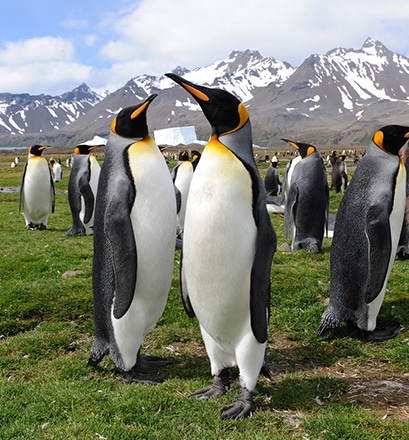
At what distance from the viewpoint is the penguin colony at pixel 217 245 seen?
3270 mm

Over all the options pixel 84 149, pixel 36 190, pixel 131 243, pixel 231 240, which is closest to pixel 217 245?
pixel 231 240

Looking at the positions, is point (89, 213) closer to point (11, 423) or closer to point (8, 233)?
point (8, 233)

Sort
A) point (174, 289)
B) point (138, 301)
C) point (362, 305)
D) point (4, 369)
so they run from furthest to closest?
point (174, 289), point (362, 305), point (4, 369), point (138, 301)

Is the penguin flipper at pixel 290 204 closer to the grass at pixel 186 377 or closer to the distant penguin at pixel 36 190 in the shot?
the grass at pixel 186 377

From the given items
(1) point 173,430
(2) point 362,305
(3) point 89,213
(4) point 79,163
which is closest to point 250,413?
(1) point 173,430

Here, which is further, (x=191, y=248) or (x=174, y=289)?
(x=174, y=289)

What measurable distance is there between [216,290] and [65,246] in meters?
6.41

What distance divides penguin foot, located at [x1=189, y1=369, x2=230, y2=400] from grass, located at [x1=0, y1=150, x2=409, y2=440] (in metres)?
0.06

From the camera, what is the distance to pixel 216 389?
3.56 metres

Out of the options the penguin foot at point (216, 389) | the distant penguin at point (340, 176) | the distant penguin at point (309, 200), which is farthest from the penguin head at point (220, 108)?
the distant penguin at point (340, 176)

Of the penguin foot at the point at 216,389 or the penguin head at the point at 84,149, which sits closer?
the penguin foot at the point at 216,389

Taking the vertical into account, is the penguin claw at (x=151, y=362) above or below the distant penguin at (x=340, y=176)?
below

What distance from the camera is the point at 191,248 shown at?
3395 millimetres

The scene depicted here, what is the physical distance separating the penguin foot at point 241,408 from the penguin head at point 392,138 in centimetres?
270
